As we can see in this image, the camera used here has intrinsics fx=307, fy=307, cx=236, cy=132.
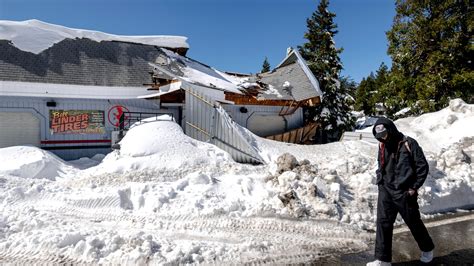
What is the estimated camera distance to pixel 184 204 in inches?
246

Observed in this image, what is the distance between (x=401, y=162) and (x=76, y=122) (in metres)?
12.0

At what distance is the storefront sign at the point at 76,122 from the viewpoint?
39.4ft

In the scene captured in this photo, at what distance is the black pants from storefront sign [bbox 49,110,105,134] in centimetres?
Answer: 1161

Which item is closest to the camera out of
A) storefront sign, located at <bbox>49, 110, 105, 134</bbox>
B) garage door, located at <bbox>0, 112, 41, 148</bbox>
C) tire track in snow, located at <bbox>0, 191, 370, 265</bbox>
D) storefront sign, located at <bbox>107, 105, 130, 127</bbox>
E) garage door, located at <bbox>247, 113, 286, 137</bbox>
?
tire track in snow, located at <bbox>0, 191, 370, 265</bbox>

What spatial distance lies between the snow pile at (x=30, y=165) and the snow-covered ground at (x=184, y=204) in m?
0.03

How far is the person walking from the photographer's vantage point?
392cm

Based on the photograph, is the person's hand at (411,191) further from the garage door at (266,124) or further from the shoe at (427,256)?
the garage door at (266,124)

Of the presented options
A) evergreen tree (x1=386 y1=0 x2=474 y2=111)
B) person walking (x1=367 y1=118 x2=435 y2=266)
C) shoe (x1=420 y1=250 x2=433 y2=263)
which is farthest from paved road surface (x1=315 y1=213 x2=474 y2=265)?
evergreen tree (x1=386 y1=0 x2=474 y2=111)

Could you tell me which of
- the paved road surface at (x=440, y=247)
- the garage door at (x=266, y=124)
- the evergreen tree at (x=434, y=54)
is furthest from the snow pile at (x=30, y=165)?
the evergreen tree at (x=434, y=54)

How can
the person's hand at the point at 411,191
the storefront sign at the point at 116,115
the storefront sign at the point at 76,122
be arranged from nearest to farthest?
the person's hand at the point at 411,191
the storefront sign at the point at 76,122
the storefront sign at the point at 116,115

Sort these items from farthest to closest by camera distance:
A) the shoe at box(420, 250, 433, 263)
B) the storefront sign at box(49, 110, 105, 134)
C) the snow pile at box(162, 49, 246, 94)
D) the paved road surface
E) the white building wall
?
the snow pile at box(162, 49, 246, 94) → the white building wall → the storefront sign at box(49, 110, 105, 134) → the paved road surface → the shoe at box(420, 250, 433, 263)

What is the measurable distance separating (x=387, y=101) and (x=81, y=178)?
1806 centimetres

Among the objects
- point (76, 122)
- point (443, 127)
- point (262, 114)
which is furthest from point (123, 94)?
point (443, 127)

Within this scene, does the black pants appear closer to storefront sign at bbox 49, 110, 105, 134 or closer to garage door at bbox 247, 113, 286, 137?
storefront sign at bbox 49, 110, 105, 134
